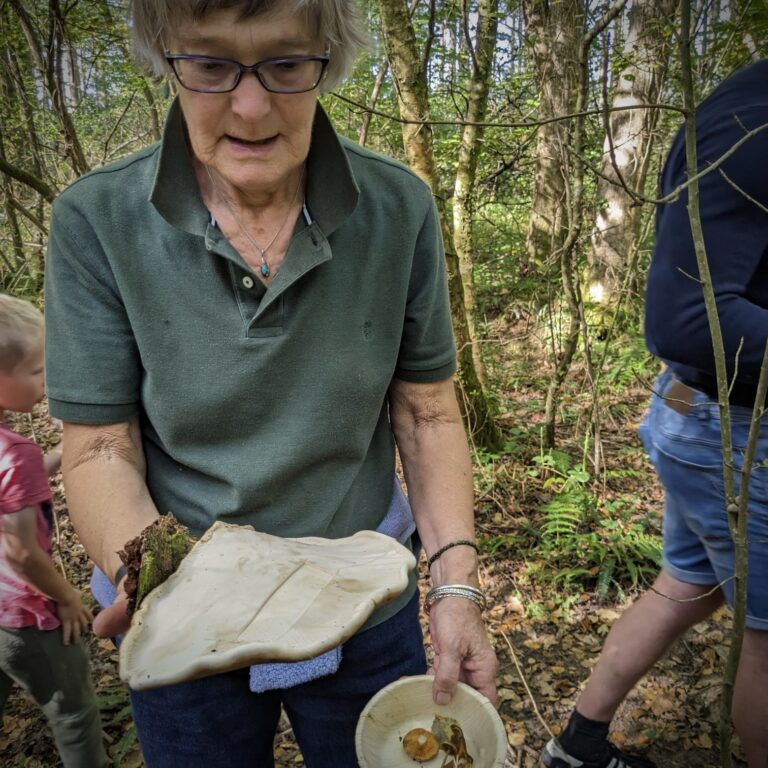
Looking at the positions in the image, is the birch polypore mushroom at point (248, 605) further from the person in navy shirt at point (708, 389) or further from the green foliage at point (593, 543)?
the green foliage at point (593, 543)

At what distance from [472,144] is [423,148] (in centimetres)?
58

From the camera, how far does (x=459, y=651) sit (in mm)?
1317

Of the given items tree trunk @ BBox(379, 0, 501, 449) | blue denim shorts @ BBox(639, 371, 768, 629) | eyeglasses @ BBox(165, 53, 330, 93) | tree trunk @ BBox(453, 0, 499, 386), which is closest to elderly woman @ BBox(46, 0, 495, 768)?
eyeglasses @ BBox(165, 53, 330, 93)

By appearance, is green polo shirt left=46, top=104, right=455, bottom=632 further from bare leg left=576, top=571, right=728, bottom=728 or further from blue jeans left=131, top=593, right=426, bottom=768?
bare leg left=576, top=571, right=728, bottom=728

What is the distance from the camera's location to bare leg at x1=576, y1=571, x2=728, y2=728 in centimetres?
209

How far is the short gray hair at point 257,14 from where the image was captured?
1.11 metres

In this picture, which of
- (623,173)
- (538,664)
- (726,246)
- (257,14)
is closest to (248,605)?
(257,14)

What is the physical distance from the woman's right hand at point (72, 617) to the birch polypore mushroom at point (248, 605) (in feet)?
4.55

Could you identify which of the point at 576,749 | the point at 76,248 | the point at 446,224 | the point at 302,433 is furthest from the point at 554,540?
the point at 76,248

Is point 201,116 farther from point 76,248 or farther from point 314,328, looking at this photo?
point 314,328

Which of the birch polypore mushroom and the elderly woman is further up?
the elderly woman

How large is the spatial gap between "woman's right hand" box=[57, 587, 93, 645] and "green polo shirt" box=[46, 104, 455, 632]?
3.66 ft

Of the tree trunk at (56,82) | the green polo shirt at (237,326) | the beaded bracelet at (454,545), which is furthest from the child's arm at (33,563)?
the tree trunk at (56,82)

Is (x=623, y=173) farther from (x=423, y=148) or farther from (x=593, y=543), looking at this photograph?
(x=593, y=543)
